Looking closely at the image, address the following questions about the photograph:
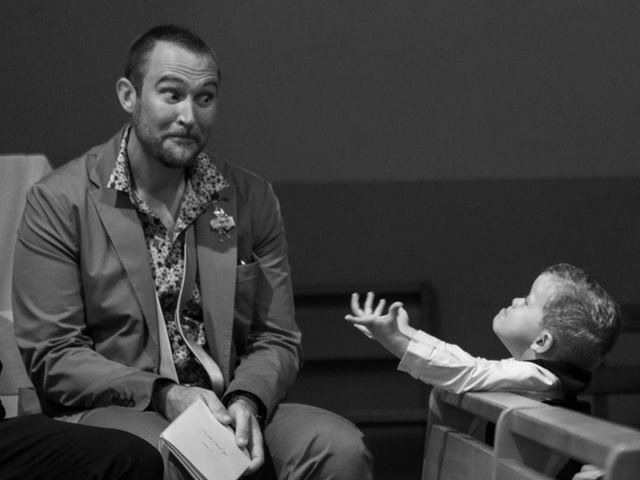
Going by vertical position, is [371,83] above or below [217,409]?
above

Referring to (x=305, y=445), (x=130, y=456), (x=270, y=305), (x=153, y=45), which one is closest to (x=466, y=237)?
(x=270, y=305)

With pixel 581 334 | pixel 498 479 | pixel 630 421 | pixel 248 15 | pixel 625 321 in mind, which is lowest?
pixel 630 421

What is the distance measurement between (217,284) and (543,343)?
Result: 0.68 meters

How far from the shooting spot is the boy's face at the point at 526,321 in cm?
236

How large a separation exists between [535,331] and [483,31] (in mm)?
1906

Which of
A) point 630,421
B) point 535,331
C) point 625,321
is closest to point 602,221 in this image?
point 625,321

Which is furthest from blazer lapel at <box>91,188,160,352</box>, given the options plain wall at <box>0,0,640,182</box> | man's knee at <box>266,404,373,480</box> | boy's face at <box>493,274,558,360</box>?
plain wall at <box>0,0,640,182</box>

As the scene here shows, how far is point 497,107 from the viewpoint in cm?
405

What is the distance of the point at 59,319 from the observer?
2.33 meters

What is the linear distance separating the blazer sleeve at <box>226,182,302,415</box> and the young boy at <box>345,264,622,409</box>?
0.92 feet

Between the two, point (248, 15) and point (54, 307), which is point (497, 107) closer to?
point (248, 15)

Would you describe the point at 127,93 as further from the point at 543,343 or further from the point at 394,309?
the point at 543,343

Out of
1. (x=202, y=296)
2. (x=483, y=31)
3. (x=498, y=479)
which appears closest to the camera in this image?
(x=498, y=479)

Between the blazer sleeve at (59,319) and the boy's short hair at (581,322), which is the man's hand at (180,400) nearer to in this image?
the blazer sleeve at (59,319)
